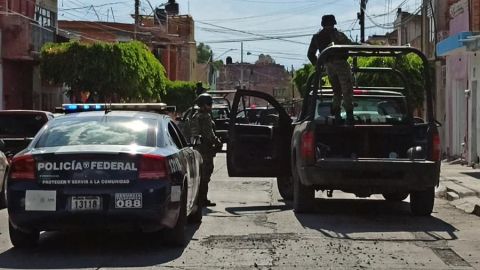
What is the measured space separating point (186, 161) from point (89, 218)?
5.64ft

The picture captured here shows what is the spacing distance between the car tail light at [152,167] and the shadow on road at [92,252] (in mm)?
845

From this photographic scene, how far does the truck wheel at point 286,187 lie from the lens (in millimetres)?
13820

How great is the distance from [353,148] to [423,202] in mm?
1313

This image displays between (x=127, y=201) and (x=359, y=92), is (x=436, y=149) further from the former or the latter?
(x=127, y=201)

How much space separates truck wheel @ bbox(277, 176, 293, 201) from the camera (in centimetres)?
1382

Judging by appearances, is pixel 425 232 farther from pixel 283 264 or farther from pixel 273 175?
pixel 273 175

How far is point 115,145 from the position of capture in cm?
832

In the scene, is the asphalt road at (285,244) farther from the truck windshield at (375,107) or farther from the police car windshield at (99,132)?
the truck windshield at (375,107)

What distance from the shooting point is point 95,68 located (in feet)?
115

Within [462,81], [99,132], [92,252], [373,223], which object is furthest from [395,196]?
[462,81]

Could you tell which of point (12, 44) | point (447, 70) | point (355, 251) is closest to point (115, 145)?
point (355, 251)

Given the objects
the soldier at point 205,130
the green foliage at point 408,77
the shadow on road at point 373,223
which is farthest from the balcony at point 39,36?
the shadow on road at point 373,223

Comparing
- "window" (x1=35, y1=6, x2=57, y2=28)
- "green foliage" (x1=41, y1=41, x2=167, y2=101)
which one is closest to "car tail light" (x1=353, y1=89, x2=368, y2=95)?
"green foliage" (x1=41, y1=41, x2=167, y2=101)

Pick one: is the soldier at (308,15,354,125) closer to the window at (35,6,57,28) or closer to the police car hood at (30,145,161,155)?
the police car hood at (30,145,161,155)
